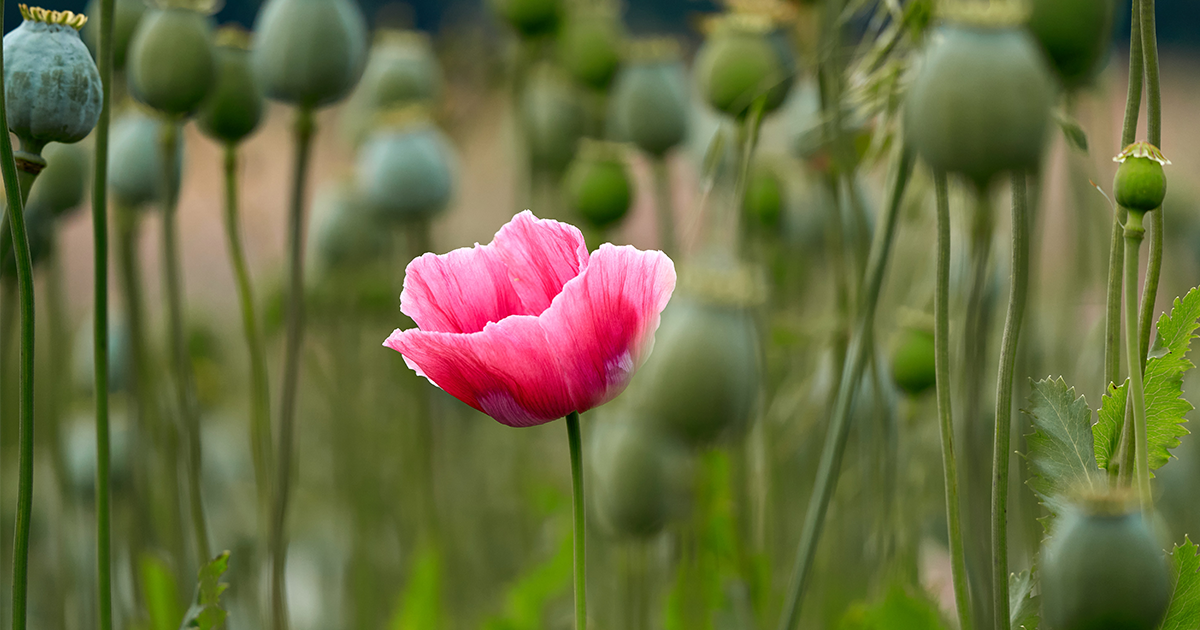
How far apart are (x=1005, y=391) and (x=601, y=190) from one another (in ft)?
1.63

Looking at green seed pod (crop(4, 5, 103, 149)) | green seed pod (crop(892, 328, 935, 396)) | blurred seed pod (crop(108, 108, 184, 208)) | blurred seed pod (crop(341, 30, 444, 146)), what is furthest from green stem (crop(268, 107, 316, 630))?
blurred seed pod (crop(341, 30, 444, 146))

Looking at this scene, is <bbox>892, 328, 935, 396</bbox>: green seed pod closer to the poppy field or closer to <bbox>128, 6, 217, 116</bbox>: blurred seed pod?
the poppy field

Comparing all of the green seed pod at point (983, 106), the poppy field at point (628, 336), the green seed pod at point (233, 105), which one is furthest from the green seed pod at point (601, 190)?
the green seed pod at point (983, 106)

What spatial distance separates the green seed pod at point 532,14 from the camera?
0.89 m

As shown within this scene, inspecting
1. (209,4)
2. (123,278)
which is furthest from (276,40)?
(123,278)

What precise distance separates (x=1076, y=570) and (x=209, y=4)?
517mm

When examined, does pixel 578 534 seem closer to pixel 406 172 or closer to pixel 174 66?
pixel 174 66

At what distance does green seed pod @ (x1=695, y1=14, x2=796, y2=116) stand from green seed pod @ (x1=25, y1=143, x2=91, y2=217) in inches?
15.3

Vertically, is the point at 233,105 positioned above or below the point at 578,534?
above

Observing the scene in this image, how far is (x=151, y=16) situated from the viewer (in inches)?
22.2

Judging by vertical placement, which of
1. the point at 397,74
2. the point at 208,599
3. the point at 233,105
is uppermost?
the point at 397,74

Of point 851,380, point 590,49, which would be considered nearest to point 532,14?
point 590,49

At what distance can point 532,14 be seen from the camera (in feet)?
2.92

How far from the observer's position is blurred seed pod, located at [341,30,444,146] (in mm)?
1085
